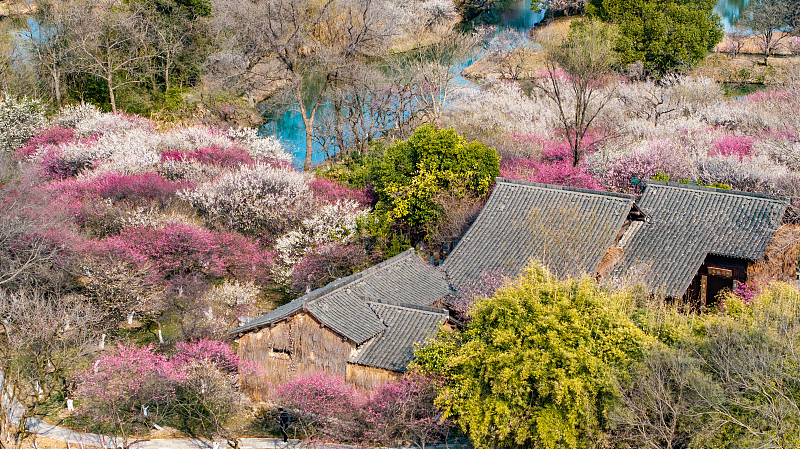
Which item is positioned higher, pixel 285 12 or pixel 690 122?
pixel 285 12

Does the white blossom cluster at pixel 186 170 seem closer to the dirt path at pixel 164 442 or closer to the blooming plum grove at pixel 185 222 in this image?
the blooming plum grove at pixel 185 222

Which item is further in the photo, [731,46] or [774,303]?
[731,46]

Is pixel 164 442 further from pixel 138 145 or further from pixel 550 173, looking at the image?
pixel 550 173

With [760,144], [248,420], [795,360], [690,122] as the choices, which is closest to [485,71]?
[690,122]

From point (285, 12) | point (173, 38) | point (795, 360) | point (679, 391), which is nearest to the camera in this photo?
point (795, 360)

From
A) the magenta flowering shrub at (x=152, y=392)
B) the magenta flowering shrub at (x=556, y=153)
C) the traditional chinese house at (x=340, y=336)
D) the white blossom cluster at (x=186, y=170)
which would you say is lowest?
the magenta flowering shrub at (x=152, y=392)

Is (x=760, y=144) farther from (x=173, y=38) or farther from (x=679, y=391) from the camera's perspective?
(x=173, y=38)

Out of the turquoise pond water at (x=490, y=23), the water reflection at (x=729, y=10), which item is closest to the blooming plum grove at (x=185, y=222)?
the turquoise pond water at (x=490, y=23)
